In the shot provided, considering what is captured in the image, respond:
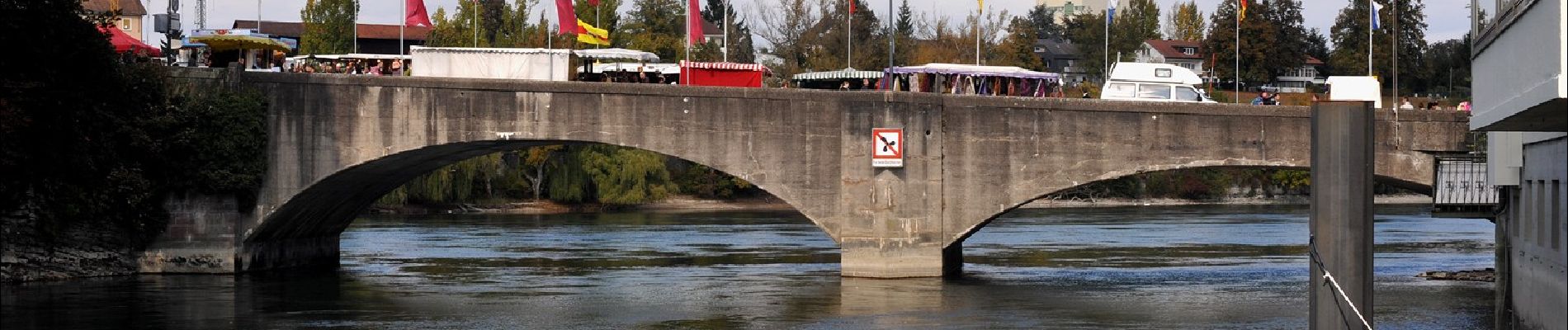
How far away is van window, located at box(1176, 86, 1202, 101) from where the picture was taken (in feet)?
153

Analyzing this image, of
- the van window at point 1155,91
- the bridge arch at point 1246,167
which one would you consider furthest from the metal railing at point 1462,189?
the van window at point 1155,91

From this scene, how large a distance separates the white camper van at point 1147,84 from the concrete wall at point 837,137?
3.89m

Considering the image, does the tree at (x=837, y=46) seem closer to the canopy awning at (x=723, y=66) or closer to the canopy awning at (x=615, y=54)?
the canopy awning at (x=615, y=54)

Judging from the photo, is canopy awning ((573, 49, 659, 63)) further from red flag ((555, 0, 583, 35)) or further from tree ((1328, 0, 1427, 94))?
tree ((1328, 0, 1427, 94))

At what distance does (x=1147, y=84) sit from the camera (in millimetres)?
46500

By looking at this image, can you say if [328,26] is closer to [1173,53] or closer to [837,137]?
[1173,53]

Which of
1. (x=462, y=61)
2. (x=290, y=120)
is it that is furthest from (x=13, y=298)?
(x=462, y=61)

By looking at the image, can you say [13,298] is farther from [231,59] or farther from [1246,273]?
[1246,273]

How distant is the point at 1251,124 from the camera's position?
41969 millimetres

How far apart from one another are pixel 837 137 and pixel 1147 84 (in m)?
8.43

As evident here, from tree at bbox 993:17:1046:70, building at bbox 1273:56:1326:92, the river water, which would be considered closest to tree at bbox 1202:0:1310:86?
building at bbox 1273:56:1326:92

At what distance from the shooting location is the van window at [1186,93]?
46.7 metres

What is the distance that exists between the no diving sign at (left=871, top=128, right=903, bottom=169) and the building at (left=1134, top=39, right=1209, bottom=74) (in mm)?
101304

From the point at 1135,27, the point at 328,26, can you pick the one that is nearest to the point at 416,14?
the point at 328,26
